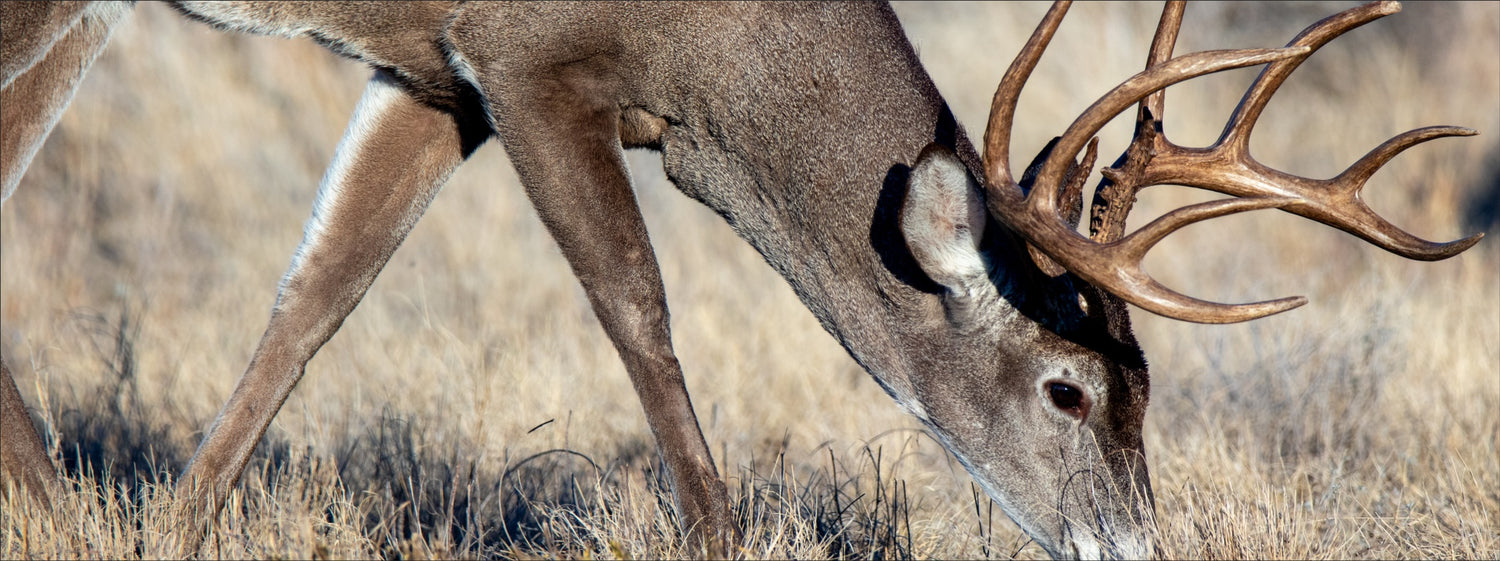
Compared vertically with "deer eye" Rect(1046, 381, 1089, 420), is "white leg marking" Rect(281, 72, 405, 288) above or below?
above

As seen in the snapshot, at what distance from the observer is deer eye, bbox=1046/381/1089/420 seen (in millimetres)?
3895

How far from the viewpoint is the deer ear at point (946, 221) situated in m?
3.48

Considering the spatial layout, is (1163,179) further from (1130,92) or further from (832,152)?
(832,152)

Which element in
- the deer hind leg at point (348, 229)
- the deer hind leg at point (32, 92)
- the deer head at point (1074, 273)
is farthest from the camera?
the deer hind leg at point (348, 229)

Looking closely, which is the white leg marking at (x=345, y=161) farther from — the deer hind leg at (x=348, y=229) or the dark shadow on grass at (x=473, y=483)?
the dark shadow on grass at (x=473, y=483)

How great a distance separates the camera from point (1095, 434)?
12.8ft

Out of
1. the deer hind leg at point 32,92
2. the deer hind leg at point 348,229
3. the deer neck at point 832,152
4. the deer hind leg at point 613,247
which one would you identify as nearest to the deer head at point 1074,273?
the deer neck at point 832,152

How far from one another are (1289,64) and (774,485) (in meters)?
2.43

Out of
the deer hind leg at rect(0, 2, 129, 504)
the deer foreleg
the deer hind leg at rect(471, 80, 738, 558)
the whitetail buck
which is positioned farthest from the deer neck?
the deer foreleg

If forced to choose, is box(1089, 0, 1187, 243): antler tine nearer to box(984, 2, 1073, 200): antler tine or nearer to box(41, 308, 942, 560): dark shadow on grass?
box(984, 2, 1073, 200): antler tine

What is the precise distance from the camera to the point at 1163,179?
12.4 feet

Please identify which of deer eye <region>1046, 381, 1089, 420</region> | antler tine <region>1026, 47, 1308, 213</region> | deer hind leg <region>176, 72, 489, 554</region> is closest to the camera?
antler tine <region>1026, 47, 1308, 213</region>

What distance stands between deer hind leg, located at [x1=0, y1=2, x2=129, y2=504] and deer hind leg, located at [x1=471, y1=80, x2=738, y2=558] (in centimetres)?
127

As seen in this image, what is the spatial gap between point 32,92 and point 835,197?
2.66 m
